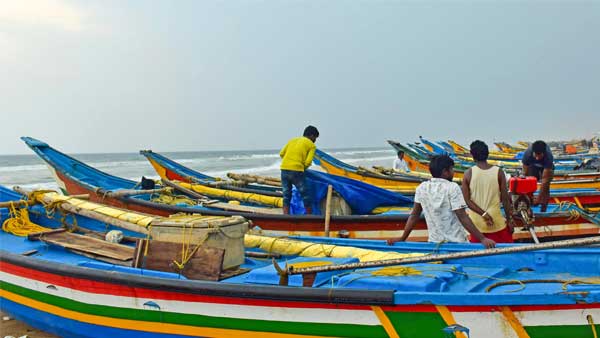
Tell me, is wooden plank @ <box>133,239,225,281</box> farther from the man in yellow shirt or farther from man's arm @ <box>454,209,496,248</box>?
the man in yellow shirt

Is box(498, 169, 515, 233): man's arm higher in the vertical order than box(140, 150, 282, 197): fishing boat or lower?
higher

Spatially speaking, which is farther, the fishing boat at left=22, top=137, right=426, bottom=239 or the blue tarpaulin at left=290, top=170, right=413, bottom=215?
the blue tarpaulin at left=290, top=170, right=413, bottom=215

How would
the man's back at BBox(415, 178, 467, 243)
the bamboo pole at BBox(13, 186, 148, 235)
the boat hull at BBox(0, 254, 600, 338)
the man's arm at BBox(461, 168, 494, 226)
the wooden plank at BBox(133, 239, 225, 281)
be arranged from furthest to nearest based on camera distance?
1. the bamboo pole at BBox(13, 186, 148, 235)
2. the man's arm at BBox(461, 168, 494, 226)
3. the man's back at BBox(415, 178, 467, 243)
4. the wooden plank at BBox(133, 239, 225, 281)
5. the boat hull at BBox(0, 254, 600, 338)

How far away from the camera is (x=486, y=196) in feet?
16.7

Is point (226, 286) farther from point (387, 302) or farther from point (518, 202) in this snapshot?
point (518, 202)

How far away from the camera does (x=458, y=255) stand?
3768 millimetres

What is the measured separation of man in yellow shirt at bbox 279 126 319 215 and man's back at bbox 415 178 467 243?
285cm

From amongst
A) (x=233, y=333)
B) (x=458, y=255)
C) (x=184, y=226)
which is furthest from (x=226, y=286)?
(x=458, y=255)

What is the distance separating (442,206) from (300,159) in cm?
308

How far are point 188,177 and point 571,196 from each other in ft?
24.9

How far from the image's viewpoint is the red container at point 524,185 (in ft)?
17.5

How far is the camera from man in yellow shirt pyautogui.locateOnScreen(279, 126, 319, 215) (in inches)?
291

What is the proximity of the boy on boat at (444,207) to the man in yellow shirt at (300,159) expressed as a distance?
109 inches

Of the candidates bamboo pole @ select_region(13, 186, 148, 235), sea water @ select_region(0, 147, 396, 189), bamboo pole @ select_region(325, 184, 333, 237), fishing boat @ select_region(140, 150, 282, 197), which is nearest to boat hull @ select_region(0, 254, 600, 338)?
bamboo pole @ select_region(13, 186, 148, 235)
